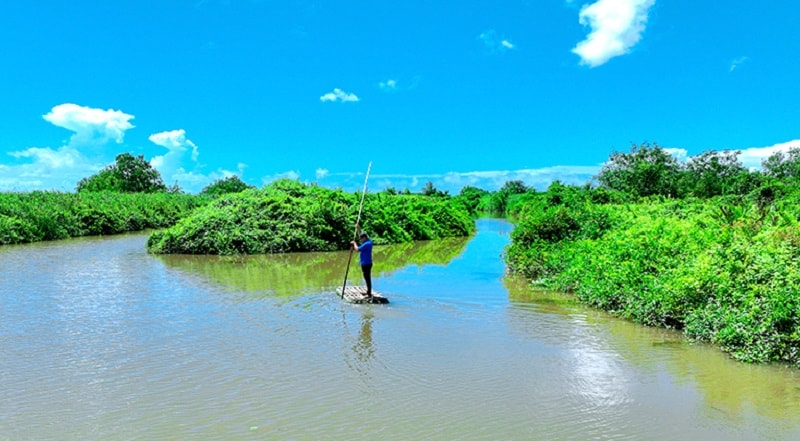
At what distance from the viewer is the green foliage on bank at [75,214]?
2876 cm

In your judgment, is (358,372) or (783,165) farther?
(783,165)

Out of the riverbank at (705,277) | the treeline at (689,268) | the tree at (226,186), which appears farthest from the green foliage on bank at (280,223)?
the tree at (226,186)

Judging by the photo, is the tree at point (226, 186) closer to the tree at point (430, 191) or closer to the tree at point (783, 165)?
the tree at point (430, 191)

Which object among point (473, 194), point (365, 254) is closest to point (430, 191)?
point (473, 194)

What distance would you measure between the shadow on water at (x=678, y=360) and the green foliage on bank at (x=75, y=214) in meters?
25.5

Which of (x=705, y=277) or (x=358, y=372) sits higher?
(x=705, y=277)

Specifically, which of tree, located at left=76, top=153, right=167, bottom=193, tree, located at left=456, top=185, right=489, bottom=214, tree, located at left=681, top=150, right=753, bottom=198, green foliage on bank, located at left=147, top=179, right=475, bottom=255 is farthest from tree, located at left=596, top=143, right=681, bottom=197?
tree, located at left=76, top=153, right=167, bottom=193

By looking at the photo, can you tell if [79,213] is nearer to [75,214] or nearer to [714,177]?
[75,214]

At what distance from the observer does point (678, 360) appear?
879 centimetres

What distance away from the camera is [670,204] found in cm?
2112

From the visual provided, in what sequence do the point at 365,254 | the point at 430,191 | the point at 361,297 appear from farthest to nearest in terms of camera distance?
the point at 430,191, the point at 365,254, the point at 361,297

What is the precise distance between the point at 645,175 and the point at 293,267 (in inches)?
1123

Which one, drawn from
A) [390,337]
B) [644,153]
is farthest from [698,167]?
[390,337]

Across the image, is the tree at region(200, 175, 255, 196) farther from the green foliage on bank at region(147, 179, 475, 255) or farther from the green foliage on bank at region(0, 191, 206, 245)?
the green foliage on bank at region(147, 179, 475, 255)
